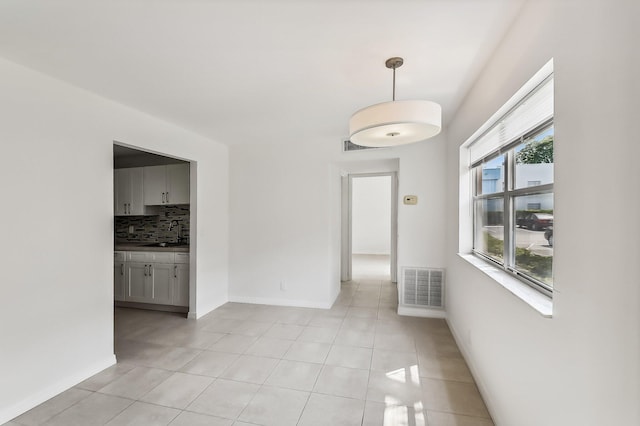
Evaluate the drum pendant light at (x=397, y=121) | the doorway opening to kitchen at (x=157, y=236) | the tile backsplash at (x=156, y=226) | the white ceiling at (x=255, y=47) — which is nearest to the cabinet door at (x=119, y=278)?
the doorway opening to kitchen at (x=157, y=236)

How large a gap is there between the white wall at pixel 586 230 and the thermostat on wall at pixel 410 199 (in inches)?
89.8

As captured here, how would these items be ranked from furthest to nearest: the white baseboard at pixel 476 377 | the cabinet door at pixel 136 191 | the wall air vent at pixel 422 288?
the cabinet door at pixel 136 191
the wall air vent at pixel 422 288
the white baseboard at pixel 476 377

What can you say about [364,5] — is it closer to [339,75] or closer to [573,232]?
[339,75]

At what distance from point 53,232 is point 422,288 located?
3946mm

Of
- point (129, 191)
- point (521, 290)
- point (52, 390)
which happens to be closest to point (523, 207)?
point (521, 290)

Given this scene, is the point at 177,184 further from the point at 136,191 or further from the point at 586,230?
the point at 586,230

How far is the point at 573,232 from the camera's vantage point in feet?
3.63

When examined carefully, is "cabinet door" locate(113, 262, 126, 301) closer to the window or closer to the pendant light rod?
the pendant light rod

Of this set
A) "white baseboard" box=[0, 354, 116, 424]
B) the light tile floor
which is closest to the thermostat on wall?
the light tile floor

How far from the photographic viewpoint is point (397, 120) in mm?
1596

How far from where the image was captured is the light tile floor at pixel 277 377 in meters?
2.01

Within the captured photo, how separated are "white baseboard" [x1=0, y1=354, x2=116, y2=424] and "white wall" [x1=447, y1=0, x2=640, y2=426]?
3211 mm

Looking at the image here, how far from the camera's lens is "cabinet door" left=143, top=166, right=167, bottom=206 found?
4.41 m

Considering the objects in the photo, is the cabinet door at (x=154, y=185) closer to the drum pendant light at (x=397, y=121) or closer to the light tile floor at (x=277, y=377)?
the light tile floor at (x=277, y=377)
